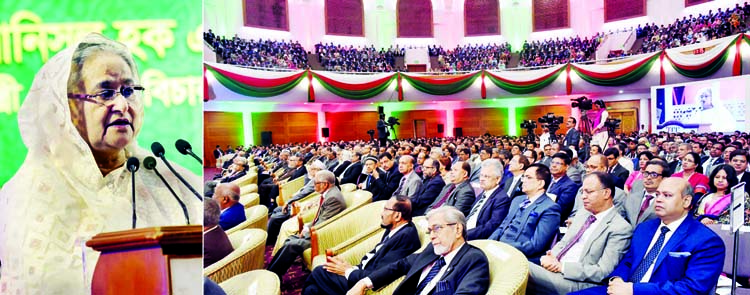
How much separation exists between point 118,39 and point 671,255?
2.19m

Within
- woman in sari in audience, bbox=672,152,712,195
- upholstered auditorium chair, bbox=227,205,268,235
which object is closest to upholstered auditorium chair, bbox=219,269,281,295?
upholstered auditorium chair, bbox=227,205,268,235

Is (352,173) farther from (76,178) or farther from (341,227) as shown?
(76,178)

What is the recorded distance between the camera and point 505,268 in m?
2.09

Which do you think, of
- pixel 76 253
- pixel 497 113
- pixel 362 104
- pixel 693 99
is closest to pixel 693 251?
pixel 76 253

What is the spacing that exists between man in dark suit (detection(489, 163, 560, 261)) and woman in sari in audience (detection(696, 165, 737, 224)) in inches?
46.1

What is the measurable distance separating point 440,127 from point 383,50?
12.5 ft

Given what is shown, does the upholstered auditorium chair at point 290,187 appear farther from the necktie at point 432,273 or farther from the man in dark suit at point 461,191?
the necktie at point 432,273

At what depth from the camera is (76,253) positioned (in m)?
1.19

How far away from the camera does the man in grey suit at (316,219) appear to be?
11.6 feet

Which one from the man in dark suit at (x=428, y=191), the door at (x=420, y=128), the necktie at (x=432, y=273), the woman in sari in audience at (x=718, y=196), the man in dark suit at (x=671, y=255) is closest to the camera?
the man in dark suit at (x=671, y=255)

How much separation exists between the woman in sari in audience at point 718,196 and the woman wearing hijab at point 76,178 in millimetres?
3413

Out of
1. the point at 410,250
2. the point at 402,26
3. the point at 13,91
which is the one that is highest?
the point at 402,26

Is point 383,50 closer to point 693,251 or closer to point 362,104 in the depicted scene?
point 362,104

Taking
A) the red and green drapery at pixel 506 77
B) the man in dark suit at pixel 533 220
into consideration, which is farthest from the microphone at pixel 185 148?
the red and green drapery at pixel 506 77
